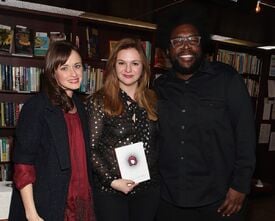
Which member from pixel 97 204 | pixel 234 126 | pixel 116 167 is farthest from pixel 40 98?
pixel 234 126

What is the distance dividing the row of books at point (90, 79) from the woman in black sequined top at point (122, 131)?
68.6 inches

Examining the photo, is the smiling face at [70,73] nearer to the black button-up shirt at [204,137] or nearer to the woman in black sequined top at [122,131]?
the woman in black sequined top at [122,131]

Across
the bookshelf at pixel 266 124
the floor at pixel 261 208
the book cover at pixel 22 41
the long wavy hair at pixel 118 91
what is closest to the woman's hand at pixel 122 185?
the long wavy hair at pixel 118 91

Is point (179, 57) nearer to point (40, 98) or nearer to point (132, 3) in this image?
point (40, 98)

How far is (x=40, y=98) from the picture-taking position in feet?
5.58

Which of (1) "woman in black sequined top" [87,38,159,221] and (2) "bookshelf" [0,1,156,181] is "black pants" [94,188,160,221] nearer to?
(1) "woman in black sequined top" [87,38,159,221]

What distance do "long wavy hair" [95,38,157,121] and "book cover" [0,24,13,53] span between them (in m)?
1.76

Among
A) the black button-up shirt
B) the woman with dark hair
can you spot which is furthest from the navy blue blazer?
the black button-up shirt

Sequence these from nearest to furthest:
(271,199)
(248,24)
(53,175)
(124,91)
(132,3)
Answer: (53,175) → (124,91) → (132,3) → (248,24) → (271,199)

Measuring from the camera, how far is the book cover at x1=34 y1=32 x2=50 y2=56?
11.3 feet

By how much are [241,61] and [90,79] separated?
96.3 inches

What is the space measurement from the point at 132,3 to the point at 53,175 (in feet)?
6.19

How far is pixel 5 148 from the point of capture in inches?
132

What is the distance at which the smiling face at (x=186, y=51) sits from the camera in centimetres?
187
